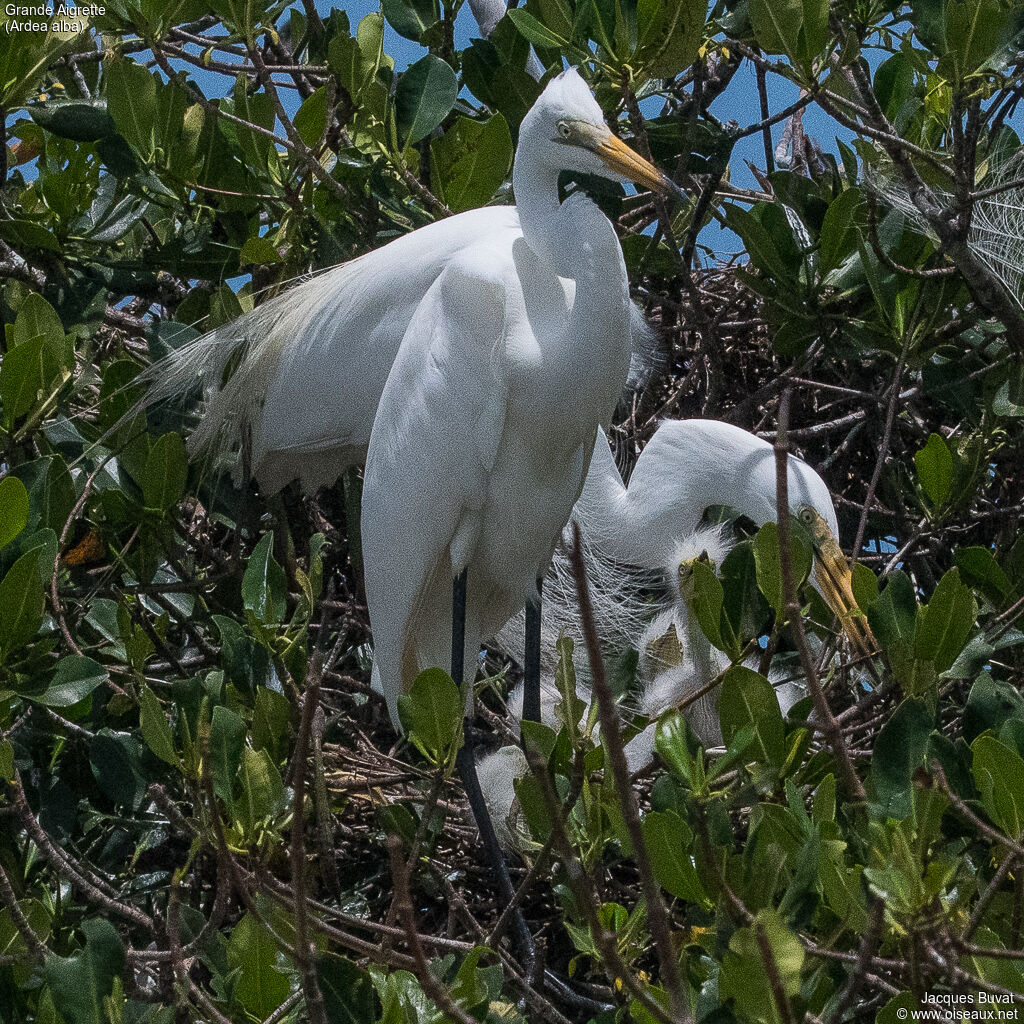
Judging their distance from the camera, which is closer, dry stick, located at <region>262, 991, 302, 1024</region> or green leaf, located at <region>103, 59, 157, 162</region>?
dry stick, located at <region>262, 991, 302, 1024</region>

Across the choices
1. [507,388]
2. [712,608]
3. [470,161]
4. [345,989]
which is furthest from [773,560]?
[470,161]

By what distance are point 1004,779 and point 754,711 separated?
361 millimetres

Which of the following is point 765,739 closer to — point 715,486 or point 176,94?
point 715,486

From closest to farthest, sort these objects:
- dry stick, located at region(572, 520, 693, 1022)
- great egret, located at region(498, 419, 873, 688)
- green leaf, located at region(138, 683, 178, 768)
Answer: dry stick, located at region(572, 520, 693, 1022)
green leaf, located at region(138, 683, 178, 768)
great egret, located at region(498, 419, 873, 688)

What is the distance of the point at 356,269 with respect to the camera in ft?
8.43

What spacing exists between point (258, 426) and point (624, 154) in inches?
37.7

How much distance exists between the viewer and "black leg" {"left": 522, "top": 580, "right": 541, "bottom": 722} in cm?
257

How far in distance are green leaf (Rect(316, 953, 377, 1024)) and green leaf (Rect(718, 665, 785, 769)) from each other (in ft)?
1.85

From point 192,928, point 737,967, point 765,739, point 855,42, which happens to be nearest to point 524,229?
point 855,42

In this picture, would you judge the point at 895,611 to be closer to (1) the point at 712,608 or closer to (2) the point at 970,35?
(1) the point at 712,608

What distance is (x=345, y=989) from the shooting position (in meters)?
1.31

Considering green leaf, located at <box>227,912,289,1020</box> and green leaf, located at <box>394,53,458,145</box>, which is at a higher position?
green leaf, located at <box>394,53,458,145</box>

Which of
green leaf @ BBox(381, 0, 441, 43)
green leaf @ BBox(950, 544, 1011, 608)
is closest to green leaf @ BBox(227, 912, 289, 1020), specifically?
green leaf @ BBox(950, 544, 1011, 608)

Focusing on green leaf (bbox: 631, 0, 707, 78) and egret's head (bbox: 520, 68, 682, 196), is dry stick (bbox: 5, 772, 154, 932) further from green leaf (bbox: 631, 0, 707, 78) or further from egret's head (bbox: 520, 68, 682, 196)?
green leaf (bbox: 631, 0, 707, 78)
